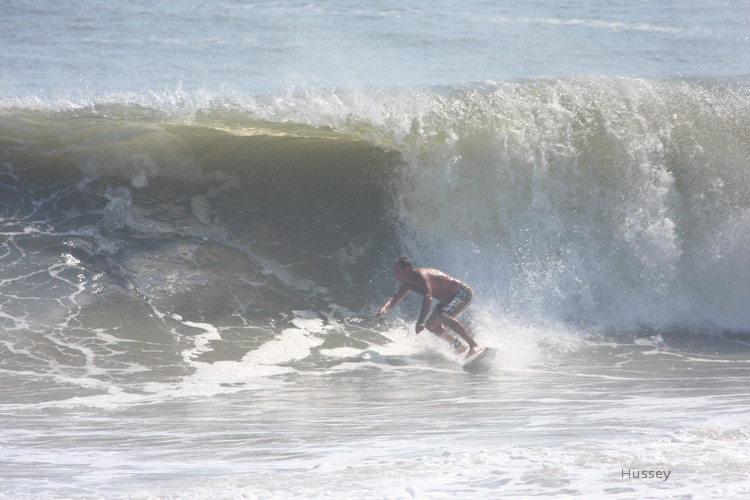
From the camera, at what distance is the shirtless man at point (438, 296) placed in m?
7.79

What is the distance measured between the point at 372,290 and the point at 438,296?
1.85m

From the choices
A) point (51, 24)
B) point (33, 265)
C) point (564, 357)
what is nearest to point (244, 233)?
point (33, 265)

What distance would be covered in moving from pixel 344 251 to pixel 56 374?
425 cm

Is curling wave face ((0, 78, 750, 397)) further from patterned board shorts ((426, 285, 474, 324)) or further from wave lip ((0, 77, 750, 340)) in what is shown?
patterned board shorts ((426, 285, 474, 324))

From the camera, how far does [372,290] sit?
31.8 ft

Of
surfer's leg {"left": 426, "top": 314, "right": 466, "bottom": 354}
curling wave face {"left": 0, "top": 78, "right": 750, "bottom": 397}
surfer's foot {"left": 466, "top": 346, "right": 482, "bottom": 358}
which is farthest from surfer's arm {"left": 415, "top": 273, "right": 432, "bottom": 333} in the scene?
curling wave face {"left": 0, "top": 78, "right": 750, "bottom": 397}

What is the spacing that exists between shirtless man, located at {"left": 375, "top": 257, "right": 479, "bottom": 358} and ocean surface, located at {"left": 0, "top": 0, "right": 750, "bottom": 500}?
0.33 meters

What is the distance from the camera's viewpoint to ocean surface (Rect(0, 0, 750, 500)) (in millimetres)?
4301

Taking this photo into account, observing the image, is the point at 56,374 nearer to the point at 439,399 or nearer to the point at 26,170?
the point at 439,399

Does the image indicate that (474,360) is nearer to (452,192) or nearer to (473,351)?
(473,351)

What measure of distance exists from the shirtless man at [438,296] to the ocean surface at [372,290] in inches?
12.9

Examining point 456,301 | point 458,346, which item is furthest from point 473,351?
point 456,301

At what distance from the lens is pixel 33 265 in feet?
29.6

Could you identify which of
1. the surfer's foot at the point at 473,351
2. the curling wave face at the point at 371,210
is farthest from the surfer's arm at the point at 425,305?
the curling wave face at the point at 371,210
